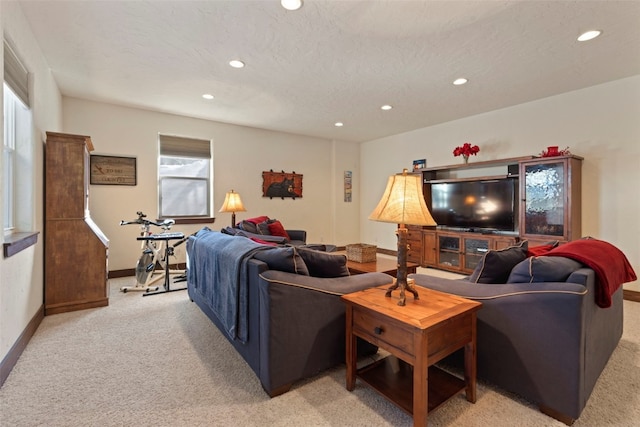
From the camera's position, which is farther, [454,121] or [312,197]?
[312,197]

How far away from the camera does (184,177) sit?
5.18 metres

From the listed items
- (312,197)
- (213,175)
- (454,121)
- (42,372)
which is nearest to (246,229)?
(213,175)

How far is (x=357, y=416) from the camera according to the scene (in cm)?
158

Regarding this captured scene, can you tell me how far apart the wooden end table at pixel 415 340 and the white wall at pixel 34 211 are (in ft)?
7.44

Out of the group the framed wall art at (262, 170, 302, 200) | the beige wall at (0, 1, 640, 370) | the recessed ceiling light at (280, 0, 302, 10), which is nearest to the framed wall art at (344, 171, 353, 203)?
the beige wall at (0, 1, 640, 370)

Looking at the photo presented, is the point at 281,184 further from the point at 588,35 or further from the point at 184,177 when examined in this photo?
the point at 588,35

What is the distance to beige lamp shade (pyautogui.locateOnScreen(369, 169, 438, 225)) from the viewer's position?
167 centimetres

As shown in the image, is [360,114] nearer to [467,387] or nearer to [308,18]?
[308,18]

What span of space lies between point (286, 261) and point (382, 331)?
26.4 inches

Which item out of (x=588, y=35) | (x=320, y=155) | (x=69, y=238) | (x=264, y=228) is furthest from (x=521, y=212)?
(x=69, y=238)

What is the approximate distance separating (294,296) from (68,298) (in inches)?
111

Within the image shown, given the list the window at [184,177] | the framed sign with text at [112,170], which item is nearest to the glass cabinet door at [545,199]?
the window at [184,177]

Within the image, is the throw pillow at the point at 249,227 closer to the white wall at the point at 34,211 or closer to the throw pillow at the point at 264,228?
the throw pillow at the point at 264,228

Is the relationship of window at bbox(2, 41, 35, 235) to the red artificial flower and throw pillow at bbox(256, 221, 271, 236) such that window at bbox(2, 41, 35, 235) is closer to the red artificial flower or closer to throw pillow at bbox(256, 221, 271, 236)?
throw pillow at bbox(256, 221, 271, 236)
